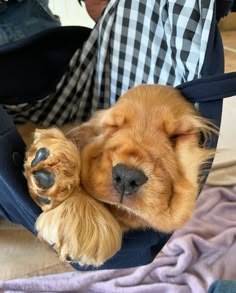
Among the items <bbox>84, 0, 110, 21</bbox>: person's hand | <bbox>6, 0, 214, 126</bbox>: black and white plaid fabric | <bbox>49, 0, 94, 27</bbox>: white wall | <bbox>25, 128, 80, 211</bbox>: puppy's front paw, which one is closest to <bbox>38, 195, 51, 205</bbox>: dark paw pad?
<bbox>25, 128, 80, 211</bbox>: puppy's front paw

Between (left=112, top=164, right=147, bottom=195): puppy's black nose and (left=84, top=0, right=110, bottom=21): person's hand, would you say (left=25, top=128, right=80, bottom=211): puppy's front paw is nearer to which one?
(left=112, top=164, right=147, bottom=195): puppy's black nose

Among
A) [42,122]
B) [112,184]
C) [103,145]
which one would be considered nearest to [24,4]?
[42,122]

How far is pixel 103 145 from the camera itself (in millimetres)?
778

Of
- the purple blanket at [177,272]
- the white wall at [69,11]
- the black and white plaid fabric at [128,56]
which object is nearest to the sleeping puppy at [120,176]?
the black and white plaid fabric at [128,56]

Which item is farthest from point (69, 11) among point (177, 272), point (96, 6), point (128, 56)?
point (177, 272)

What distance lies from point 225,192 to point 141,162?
799mm

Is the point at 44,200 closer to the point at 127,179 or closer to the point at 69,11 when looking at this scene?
the point at 127,179

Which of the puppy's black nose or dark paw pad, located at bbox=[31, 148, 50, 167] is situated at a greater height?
dark paw pad, located at bbox=[31, 148, 50, 167]

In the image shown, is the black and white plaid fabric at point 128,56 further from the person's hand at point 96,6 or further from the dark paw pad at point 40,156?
the dark paw pad at point 40,156

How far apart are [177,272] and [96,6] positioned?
28.2 inches

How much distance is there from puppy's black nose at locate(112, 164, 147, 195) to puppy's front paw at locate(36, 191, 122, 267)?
57mm

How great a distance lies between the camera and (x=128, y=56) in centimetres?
102

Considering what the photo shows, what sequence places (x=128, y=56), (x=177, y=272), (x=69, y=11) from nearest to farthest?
(x=128, y=56)
(x=177, y=272)
(x=69, y=11)

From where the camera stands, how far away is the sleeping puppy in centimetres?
68
